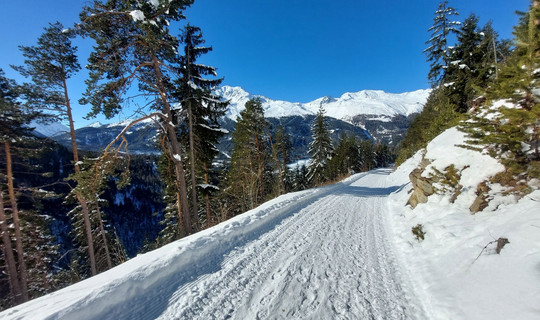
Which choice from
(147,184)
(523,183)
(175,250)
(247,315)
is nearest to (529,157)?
(523,183)

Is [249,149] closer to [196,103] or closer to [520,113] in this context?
[196,103]

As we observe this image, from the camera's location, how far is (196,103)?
10.1 metres

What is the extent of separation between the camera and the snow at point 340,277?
2.52 m

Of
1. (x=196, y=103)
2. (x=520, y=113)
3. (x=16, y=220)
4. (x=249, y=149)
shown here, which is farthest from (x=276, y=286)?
(x=16, y=220)

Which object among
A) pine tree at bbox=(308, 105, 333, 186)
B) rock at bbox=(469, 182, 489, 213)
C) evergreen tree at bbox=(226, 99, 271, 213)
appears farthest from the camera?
pine tree at bbox=(308, 105, 333, 186)

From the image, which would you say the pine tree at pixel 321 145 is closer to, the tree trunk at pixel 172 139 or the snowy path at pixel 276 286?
the tree trunk at pixel 172 139

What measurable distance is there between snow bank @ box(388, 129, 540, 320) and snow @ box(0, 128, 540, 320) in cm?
1

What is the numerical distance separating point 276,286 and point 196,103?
9223 mm

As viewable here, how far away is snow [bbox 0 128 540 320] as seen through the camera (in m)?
2.52

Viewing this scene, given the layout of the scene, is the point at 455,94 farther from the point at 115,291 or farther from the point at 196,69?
the point at 115,291

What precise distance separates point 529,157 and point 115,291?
23.0 ft

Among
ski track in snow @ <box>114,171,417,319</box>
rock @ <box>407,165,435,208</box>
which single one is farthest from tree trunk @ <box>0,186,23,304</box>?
rock @ <box>407,165,435,208</box>

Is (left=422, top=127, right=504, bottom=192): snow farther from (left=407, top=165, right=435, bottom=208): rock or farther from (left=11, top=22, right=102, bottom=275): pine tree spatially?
(left=11, top=22, right=102, bottom=275): pine tree

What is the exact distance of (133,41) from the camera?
720cm
